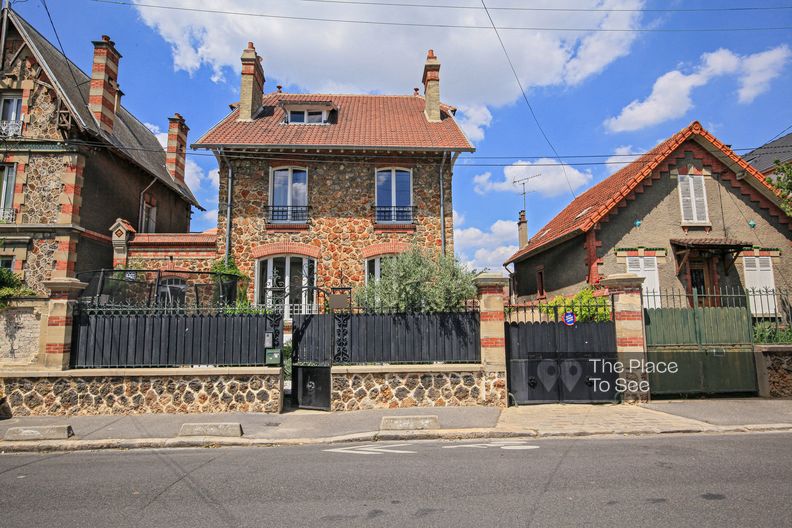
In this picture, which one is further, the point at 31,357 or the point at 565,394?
the point at 31,357

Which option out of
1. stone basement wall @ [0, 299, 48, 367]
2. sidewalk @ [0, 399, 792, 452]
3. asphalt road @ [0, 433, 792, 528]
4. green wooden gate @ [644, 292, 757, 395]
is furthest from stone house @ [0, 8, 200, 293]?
green wooden gate @ [644, 292, 757, 395]

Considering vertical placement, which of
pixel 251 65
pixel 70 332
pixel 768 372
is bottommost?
pixel 768 372

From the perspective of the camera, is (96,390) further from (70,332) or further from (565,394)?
(565,394)

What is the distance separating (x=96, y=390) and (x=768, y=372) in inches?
583

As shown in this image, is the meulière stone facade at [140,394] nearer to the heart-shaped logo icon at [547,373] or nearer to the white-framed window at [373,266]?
the heart-shaped logo icon at [547,373]

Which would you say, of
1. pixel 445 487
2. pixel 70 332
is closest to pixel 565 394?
pixel 445 487

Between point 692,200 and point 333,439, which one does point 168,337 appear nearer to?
point 333,439

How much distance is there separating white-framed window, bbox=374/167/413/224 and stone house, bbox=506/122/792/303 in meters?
5.73

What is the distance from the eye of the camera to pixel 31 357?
14.0 meters

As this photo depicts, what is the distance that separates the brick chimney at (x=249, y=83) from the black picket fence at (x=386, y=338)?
1072 centimetres

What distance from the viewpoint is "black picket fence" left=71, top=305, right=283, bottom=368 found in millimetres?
10414

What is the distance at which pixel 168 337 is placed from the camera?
34.5ft

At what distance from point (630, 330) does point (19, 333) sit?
664 inches

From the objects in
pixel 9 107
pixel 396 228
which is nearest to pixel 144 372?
pixel 396 228
